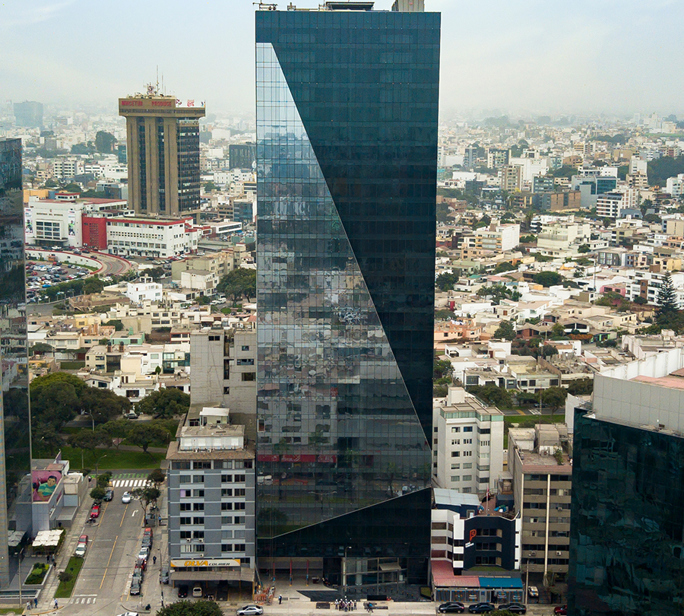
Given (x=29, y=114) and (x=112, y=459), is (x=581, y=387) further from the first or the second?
(x=29, y=114)

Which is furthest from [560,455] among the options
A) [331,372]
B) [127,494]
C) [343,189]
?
[127,494]

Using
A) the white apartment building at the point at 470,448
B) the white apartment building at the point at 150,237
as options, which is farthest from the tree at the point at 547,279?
the white apartment building at the point at 470,448

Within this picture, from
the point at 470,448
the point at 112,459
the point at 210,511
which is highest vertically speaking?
the point at 470,448

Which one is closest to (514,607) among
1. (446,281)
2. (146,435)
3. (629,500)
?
(629,500)

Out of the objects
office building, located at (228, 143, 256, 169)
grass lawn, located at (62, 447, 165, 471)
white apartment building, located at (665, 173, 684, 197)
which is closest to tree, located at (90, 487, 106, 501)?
grass lawn, located at (62, 447, 165, 471)

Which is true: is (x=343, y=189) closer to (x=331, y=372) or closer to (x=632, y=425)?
(x=331, y=372)

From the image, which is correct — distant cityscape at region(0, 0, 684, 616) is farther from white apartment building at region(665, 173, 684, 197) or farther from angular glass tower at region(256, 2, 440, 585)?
white apartment building at region(665, 173, 684, 197)
